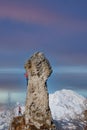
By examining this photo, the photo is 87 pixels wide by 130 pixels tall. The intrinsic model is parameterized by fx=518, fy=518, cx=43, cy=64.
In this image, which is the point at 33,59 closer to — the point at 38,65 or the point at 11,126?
the point at 38,65

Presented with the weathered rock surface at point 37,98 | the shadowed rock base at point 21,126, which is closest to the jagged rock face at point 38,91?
the weathered rock surface at point 37,98

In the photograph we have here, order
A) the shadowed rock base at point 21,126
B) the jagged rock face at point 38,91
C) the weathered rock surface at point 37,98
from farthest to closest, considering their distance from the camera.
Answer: the jagged rock face at point 38,91 < the weathered rock surface at point 37,98 < the shadowed rock base at point 21,126

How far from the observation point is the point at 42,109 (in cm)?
2661

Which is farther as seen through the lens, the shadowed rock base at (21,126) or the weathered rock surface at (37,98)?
the weathered rock surface at (37,98)

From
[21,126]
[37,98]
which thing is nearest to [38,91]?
[37,98]

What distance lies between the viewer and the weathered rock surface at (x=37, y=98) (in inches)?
1033

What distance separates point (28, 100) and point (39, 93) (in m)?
0.69

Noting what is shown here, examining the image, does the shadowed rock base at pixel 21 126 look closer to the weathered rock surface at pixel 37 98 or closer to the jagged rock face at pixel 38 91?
the weathered rock surface at pixel 37 98

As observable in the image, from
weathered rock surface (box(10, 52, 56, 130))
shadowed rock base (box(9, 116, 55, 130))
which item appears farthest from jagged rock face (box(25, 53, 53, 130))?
shadowed rock base (box(9, 116, 55, 130))

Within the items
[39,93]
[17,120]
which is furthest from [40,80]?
[17,120]

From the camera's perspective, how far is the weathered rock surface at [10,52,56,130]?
2623cm

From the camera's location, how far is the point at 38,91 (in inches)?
1069

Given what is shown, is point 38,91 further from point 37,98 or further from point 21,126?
point 21,126

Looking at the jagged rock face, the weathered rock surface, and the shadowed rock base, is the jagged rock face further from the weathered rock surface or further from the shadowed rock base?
the shadowed rock base
